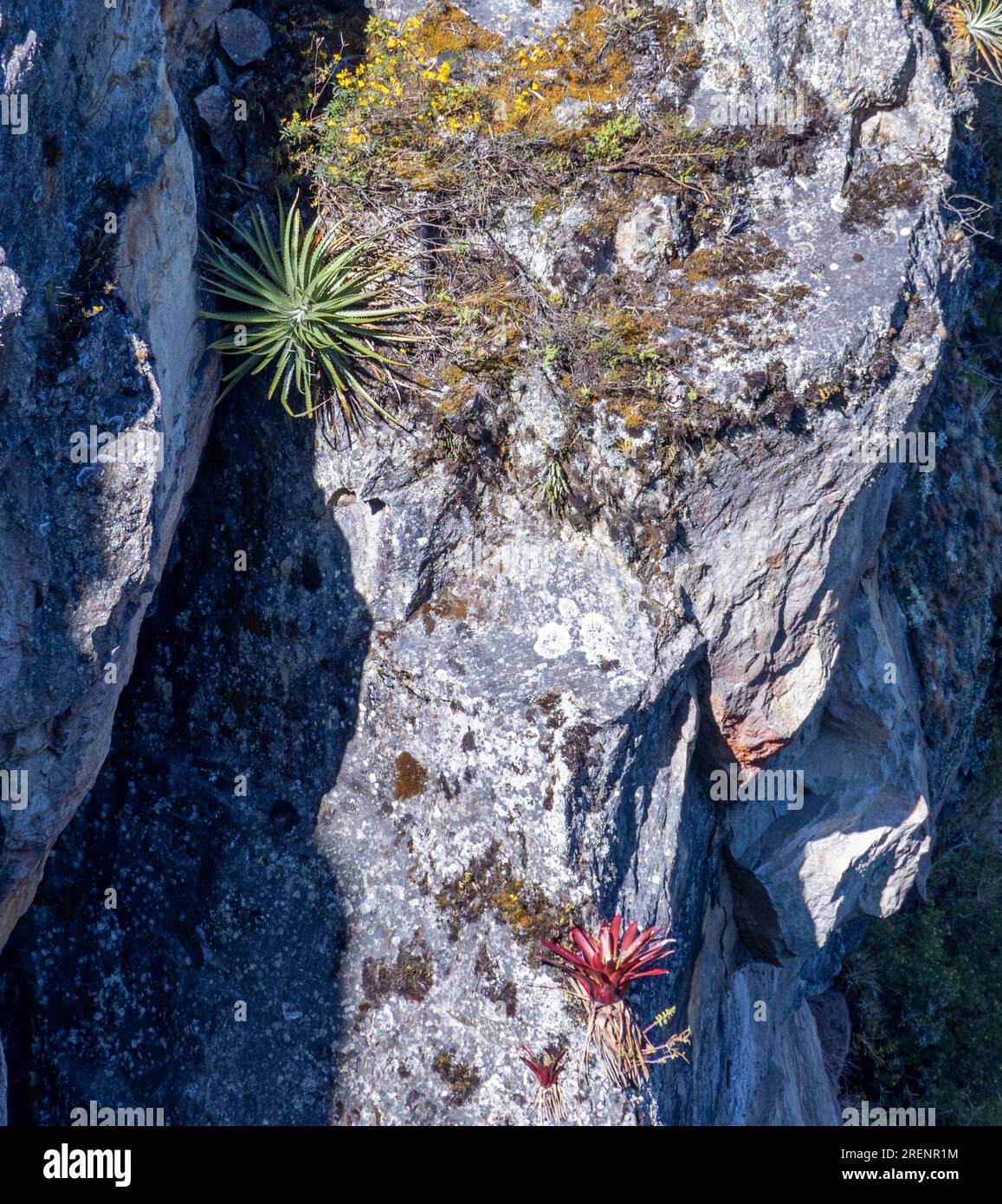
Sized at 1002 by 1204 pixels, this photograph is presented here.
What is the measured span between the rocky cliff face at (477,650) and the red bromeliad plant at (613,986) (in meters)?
0.16

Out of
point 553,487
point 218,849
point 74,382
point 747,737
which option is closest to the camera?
point 74,382

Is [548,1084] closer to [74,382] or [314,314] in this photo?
[74,382]

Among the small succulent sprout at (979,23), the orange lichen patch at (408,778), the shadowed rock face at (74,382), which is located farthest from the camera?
the small succulent sprout at (979,23)

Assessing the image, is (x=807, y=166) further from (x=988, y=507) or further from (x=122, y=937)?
(x=122, y=937)

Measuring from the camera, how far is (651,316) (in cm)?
675

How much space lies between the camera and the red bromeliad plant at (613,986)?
5.90 m

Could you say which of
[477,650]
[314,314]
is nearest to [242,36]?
[314,314]

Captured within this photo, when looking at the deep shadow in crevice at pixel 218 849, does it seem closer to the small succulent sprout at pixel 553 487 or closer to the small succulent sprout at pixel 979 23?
the small succulent sprout at pixel 553 487

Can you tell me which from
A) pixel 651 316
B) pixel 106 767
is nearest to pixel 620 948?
pixel 106 767

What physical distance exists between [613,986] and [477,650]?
2101 millimetres

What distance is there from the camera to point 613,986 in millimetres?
5922

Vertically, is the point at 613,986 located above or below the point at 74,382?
below

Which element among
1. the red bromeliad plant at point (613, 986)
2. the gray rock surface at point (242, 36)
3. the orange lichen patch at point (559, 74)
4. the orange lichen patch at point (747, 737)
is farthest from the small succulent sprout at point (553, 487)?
the gray rock surface at point (242, 36)

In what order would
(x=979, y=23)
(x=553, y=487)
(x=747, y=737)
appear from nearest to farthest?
(x=553, y=487) < (x=747, y=737) < (x=979, y=23)
